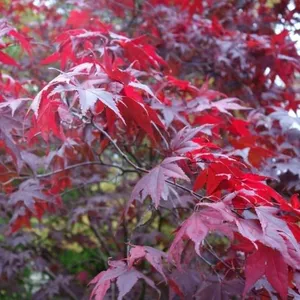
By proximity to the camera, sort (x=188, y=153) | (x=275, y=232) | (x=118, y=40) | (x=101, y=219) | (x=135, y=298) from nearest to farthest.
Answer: (x=275, y=232), (x=188, y=153), (x=118, y=40), (x=135, y=298), (x=101, y=219)

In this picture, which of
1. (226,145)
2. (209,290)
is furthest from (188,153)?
(226,145)

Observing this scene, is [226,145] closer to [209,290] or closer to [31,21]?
[209,290]

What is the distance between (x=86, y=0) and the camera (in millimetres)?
2648

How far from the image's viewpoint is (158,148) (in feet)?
5.62

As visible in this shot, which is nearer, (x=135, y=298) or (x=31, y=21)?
(x=135, y=298)

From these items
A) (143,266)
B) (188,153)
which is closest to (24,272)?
(143,266)

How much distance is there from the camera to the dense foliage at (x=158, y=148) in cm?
115

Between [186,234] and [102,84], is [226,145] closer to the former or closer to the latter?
[102,84]

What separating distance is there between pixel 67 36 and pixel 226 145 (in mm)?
765

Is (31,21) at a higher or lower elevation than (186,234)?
lower

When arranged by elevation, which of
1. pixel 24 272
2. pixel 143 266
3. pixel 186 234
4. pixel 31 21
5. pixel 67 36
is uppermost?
pixel 67 36

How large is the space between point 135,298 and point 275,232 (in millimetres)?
1447

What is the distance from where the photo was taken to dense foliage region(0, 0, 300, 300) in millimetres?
1151

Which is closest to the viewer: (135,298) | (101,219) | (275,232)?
(275,232)
